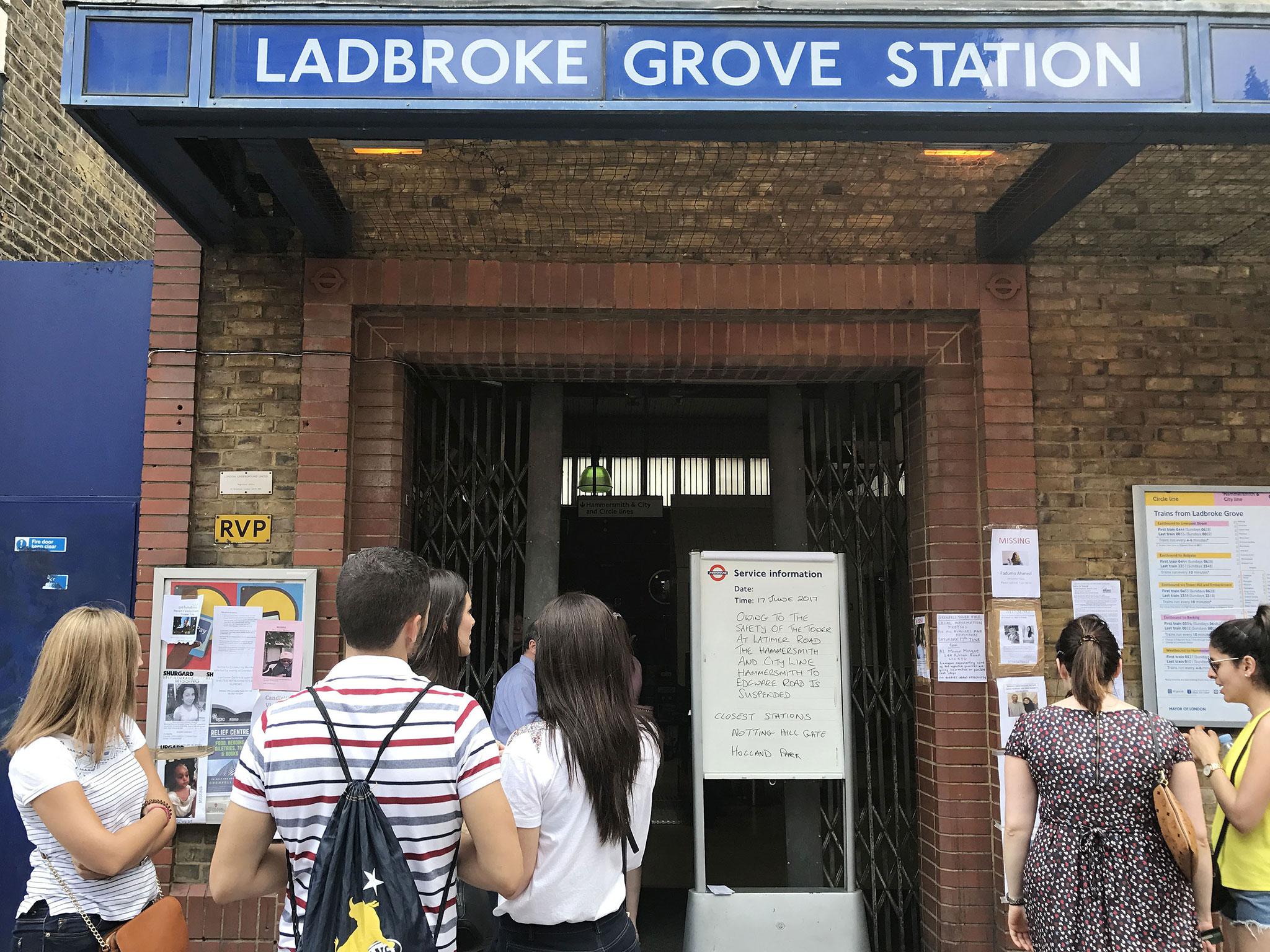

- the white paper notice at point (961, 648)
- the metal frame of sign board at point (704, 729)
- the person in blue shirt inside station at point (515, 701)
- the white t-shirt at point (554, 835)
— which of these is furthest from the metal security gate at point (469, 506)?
the white t-shirt at point (554, 835)

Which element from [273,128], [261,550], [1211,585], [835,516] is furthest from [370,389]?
[1211,585]

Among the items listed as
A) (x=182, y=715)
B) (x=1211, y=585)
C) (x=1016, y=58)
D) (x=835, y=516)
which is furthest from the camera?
(x=835, y=516)

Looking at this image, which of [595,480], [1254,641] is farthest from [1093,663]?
[595,480]

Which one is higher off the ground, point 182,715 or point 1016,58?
point 1016,58

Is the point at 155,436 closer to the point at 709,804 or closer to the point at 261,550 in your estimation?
the point at 261,550

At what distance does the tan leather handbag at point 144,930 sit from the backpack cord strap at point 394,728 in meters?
1.23

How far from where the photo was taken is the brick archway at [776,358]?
4984mm

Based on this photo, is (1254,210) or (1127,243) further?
(1127,243)

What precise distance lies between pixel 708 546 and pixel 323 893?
7492 mm

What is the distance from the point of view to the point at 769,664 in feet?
16.5

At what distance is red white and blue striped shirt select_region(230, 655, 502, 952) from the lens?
2188mm

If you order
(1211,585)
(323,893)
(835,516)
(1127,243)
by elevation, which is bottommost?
(323,893)

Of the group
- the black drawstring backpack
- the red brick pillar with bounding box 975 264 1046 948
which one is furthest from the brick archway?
the black drawstring backpack

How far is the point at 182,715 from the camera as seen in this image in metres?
4.81
